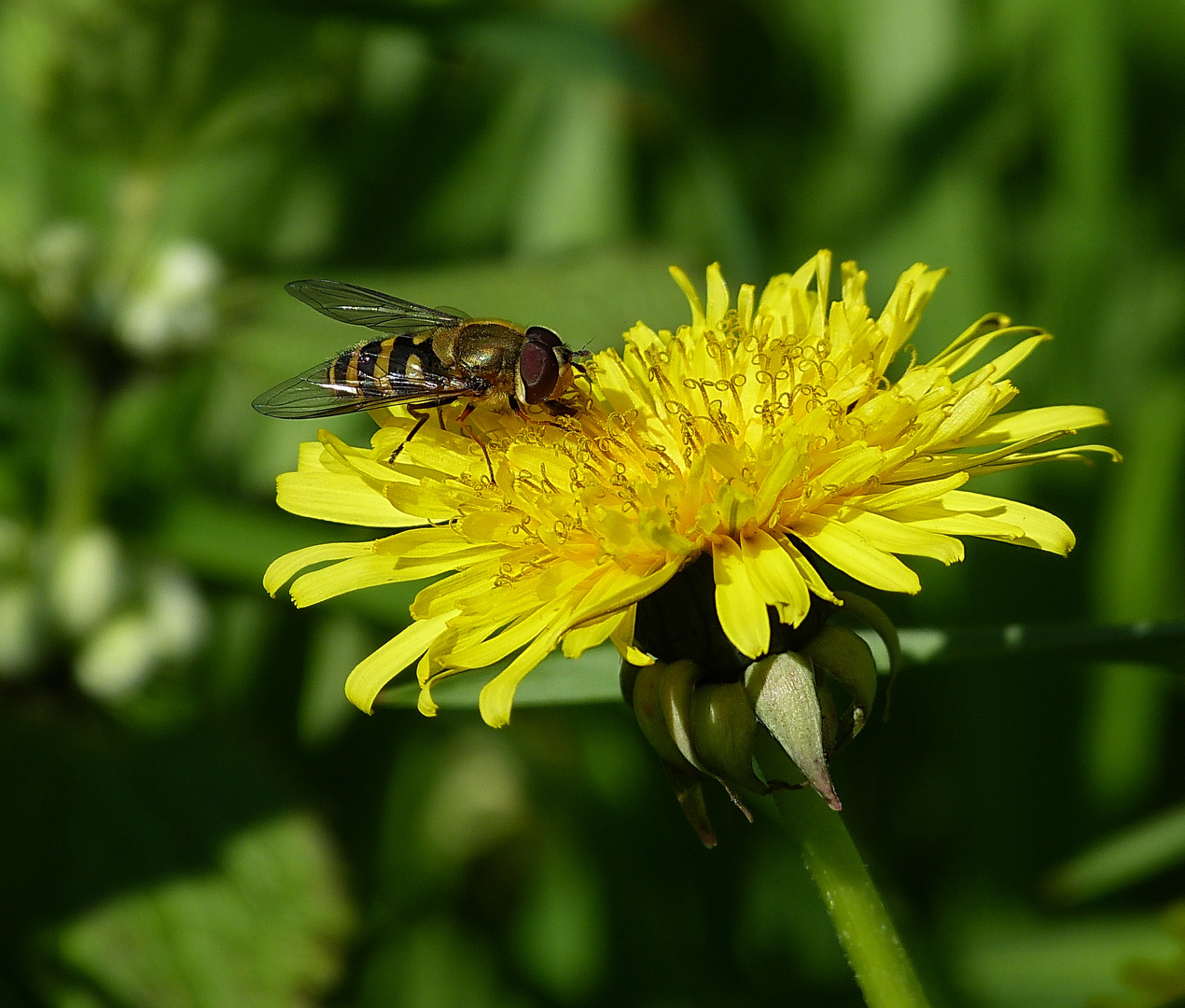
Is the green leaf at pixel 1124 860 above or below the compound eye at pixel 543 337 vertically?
below

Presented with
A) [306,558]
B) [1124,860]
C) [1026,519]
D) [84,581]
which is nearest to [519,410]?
[306,558]

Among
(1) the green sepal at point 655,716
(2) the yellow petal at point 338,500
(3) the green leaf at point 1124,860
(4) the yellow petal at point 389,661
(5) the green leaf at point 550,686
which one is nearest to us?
(1) the green sepal at point 655,716

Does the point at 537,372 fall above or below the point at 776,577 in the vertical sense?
above

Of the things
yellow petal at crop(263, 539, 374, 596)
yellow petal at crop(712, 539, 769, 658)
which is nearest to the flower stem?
yellow petal at crop(712, 539, 769, 658)

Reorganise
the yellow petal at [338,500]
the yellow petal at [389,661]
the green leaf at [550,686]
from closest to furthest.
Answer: the yellow petal at [389,661] → the green leaf at [550,686] → the yellow petal at [338,500]

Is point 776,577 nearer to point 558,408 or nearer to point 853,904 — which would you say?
point 853,904

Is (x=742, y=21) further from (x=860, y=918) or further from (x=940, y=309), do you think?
(x=860, y=918)

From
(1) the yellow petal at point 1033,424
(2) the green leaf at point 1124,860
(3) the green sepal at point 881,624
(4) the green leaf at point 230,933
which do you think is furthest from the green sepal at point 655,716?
(4) the green leaf at point 230,933

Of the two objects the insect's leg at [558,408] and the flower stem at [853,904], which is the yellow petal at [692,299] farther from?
the flower stem at [853,904]

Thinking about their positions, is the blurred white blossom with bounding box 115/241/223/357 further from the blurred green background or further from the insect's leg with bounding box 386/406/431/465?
the insect's leg with bounding box 386/406/431/465
